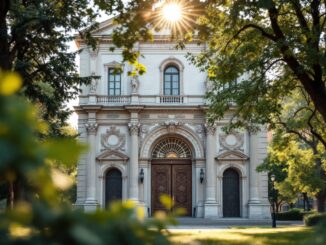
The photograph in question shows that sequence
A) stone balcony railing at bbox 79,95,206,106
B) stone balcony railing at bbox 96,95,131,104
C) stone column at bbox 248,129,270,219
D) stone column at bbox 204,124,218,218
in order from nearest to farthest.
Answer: stone column at bbox 204,124,218,218 → stone column at bbox 248,129,270,219 → stone balcony railing at bbox 79,95,206,106 → stone balcony railing at bbox 96,95,131,104

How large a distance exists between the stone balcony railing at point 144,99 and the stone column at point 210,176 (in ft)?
7.56

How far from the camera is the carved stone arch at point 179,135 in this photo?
110 feet

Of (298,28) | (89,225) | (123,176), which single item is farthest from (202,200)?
(89,225)

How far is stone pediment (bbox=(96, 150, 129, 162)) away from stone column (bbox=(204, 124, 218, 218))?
5.41 metres

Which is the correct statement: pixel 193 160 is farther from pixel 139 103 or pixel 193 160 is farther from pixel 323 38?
pixel 323 38

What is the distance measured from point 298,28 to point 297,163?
14.2 meters

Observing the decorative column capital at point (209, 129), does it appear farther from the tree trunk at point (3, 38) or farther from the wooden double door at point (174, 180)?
the tree trunk at point (3, 38)

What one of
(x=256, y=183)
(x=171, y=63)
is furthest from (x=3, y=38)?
(x=256, y=183)

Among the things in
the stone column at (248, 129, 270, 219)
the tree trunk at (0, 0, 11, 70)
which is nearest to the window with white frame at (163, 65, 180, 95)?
the stone column at (248, 129, 270, 219)

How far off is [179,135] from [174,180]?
3.03 meters

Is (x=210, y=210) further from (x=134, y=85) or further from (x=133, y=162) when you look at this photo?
(x=134, y=85)

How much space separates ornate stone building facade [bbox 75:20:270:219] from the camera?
109ft

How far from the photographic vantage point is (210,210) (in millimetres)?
32344

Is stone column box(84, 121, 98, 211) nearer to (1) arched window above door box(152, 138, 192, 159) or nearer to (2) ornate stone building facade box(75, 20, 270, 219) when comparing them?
(2) ornate stone building facade box(75, 20, 270, 219)
